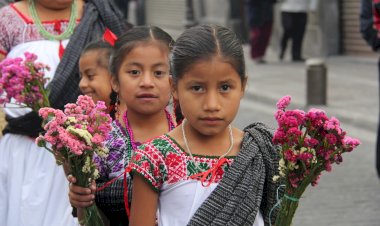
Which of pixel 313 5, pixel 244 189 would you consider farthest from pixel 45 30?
pixel 313 5

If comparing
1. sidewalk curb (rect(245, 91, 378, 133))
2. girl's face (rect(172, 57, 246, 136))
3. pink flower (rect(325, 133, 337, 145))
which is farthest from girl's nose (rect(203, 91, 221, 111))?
sidewalk curb (rect(245, 91, 378, 133))

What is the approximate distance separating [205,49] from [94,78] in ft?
5.05

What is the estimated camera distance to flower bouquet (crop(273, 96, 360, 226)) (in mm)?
3363

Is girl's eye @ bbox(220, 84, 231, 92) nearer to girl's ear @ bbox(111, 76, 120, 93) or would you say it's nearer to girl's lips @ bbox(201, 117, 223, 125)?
girl's lips @ bbox(201, 117, 223, 125)

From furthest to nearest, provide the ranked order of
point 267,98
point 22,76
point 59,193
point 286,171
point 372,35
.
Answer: point 267,98
point 372,35
point 59,193
point 22,76
point 286,171

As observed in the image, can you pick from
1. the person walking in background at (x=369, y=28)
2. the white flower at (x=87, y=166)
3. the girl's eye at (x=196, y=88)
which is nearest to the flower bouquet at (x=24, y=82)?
the white flower at (x=87, y=166)

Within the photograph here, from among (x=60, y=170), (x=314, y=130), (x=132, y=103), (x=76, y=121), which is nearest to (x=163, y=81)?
(x=132, y=103)

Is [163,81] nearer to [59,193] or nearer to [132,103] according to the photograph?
[132,103]

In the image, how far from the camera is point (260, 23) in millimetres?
18703

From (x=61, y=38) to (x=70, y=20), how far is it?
0.12 meters

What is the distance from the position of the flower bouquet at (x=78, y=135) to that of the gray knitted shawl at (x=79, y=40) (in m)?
1.69

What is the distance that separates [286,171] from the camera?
133 inches

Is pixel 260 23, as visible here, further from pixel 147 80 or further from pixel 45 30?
pixel 147 80

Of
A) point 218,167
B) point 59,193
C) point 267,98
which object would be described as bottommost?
point 267,98
